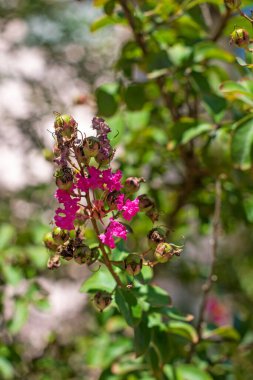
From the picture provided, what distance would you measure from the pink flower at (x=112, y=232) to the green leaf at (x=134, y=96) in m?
0.62

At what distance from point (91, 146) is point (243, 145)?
1.57 feet

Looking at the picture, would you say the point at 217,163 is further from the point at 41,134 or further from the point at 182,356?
the point at 41,134

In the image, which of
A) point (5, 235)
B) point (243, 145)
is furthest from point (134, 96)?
point (5, 235)

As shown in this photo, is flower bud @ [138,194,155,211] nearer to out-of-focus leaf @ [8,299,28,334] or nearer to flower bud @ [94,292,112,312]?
flower bud @ [94,292,112,312]

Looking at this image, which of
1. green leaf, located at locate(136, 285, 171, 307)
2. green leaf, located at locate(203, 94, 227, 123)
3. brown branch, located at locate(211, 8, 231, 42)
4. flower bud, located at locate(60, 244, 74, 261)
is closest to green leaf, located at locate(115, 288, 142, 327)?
green leaf, located at locate(136, 285, 171, 307)

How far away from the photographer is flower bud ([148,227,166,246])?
84 cm

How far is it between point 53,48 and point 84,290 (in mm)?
1632

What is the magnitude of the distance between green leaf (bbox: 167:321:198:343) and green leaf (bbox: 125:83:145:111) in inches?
21.7

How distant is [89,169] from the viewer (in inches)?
31.2

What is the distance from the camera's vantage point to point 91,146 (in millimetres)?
761

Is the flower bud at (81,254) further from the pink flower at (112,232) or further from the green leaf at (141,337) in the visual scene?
the green leaf at (141,337)

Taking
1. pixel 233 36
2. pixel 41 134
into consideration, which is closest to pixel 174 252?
pixel 233 36

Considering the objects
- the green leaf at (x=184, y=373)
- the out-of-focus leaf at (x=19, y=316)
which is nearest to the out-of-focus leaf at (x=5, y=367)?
the out-of-focus leaf at (x=19, y=316)

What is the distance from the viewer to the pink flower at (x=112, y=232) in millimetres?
814
